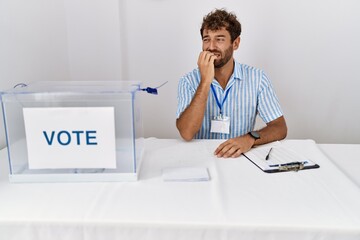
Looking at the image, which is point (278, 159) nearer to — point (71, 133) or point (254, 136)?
point (254, 136)

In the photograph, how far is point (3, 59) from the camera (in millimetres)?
1423

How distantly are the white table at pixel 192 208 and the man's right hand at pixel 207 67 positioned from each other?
64cm

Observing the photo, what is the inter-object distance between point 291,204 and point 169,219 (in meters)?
0.33

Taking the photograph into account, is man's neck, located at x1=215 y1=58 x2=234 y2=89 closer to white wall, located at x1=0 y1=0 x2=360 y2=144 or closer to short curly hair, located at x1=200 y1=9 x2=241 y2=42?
short curly hair, located at x1=200 y1=9 x2=241 y2=42

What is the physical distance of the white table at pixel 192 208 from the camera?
76cm

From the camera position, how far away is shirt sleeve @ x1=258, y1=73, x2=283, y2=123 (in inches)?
66.9

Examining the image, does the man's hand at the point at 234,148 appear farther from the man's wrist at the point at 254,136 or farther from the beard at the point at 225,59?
the beard at the point at 225,59

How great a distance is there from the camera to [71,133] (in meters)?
0.96

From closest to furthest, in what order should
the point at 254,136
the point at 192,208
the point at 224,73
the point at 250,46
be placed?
the point at 192,208 < the point at 254,136 < the point at 224,73 < the point at 250,46

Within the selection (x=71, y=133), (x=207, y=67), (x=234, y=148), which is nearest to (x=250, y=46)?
(x=207, y=67)

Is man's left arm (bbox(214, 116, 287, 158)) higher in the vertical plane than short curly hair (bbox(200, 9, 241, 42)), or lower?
lower

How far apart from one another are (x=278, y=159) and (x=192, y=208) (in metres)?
0.49

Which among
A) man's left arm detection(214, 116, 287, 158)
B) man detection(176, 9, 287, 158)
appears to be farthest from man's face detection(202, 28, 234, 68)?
man's left arm detection(214, 116, 287, 158)

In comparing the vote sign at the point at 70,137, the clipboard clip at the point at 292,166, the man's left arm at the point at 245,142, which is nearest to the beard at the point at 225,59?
the man's left arm at the point at 245,142
